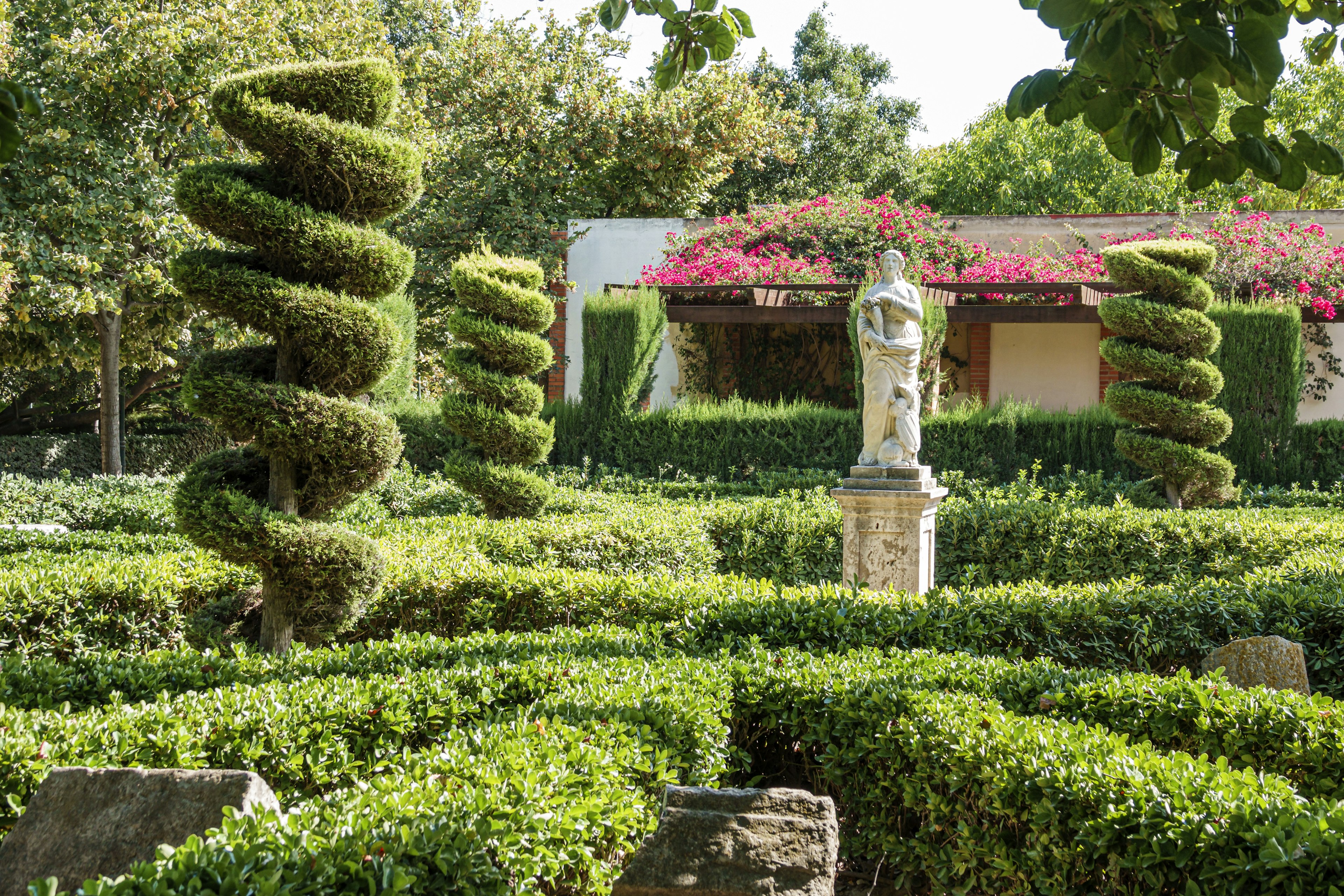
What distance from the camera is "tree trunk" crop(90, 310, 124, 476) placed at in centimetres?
1452

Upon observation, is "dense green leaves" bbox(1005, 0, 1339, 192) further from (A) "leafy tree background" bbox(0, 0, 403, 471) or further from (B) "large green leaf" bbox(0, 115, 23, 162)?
(A) "leafy tree background" bbox(0, 0, 403, 471)

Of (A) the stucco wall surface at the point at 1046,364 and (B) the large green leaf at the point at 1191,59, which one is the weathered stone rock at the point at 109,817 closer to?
(B) the large green leaf at the point at 1191,59

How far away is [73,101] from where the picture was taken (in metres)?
12.9

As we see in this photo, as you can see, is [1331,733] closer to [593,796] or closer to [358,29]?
[593,796]

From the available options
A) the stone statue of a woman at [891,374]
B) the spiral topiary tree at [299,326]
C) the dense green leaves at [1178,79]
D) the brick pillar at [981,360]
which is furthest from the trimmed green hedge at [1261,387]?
the spiral topiary tree at [299,326]

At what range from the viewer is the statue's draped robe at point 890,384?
775 centimetres

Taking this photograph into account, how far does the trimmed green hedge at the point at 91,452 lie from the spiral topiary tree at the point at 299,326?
1238cm

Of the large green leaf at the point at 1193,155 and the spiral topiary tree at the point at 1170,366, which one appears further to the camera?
the spiral topiary tree at the point at 1170,366

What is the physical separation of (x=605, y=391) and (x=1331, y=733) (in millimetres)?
11475

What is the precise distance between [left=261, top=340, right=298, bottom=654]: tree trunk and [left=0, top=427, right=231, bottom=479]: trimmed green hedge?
40.6 feet

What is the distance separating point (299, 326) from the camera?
17.8 ft

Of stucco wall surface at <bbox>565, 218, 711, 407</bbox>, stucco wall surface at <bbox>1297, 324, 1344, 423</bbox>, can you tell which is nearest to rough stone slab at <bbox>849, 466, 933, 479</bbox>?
stucco wall surface at <bbox>565, 218, 711, 407</bbox>

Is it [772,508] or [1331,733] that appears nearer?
[1331,733]

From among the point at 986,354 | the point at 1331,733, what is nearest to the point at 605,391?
the point at 986,354
